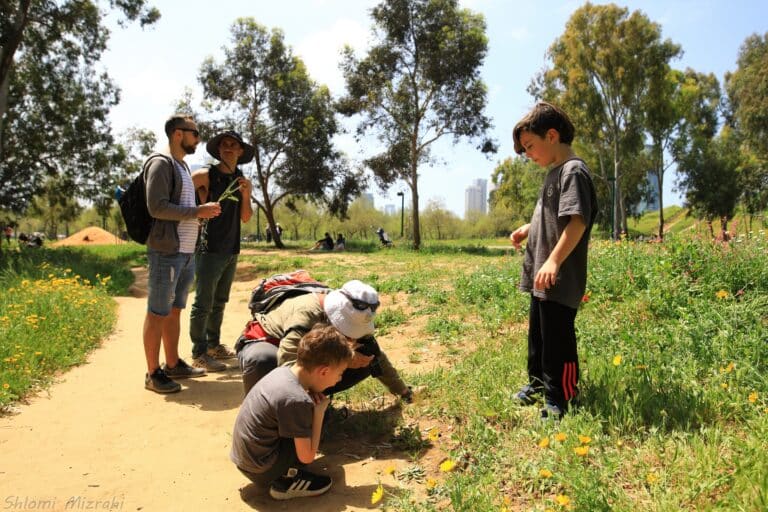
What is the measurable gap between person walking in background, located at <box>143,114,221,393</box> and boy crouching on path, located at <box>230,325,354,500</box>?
1710mm

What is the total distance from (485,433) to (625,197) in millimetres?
33639

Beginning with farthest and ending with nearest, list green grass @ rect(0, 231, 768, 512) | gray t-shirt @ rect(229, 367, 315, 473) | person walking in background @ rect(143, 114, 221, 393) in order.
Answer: person walking in background @ rect(143, 114, 221, 393), gray t-shirt @ rect(229, 367, 315, 473), green grass @ rect(0, 231, 768, 512)

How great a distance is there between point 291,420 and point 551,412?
1.41 metres

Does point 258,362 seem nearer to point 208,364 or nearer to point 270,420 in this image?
point 270,420

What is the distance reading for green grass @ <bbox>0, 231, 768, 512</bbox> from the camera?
219 centimetres

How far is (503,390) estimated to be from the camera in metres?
3.24

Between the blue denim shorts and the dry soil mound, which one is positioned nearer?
the blue denim shorts

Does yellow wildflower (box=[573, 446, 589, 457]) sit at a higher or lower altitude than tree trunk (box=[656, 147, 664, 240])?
lower

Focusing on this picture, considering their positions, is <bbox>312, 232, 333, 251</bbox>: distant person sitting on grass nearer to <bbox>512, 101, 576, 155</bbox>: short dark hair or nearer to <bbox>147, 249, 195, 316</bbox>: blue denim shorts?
<bbox>147, 249, 195, 316</bbox>: blue denim shorts

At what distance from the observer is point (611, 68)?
2095 centimetres

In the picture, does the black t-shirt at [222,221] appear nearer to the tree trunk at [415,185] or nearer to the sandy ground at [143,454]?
the sandy ground at [143,454]

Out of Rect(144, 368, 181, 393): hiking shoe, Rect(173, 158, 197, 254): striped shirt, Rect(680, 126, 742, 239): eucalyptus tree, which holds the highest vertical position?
Rect(680, 126, 742, 239): eucalyptus tree

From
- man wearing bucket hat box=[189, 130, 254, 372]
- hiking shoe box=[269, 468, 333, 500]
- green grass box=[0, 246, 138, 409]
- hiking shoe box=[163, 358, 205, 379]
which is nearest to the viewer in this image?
hiking shoe box=[269, 468, 333, 500]

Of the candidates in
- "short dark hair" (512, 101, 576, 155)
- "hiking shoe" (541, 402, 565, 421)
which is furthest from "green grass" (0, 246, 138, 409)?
"short dark hair" (512, 101, 576, 155)
